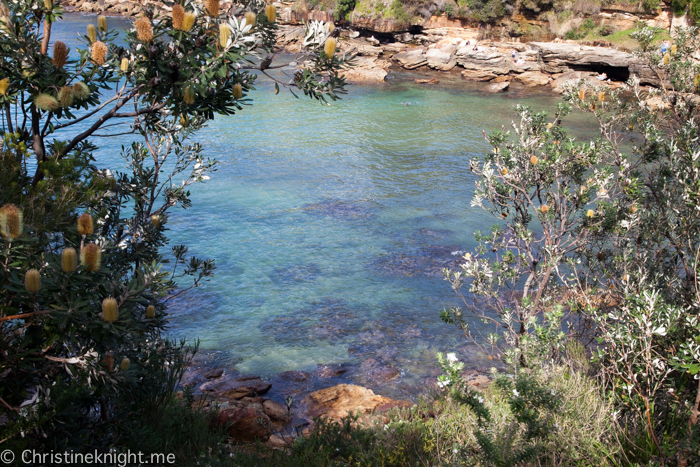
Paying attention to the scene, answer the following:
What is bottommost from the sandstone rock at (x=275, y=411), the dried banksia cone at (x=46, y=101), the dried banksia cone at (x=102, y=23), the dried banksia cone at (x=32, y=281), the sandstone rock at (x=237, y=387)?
the sandstone rock at (x=237, y=387)

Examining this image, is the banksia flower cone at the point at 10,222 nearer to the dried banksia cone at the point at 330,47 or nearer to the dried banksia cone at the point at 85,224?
the dried banksia cone at the point at 85,224

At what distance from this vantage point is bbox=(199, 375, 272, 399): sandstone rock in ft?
23.0

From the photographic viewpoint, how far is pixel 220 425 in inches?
201

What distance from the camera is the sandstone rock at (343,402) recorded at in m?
6.70

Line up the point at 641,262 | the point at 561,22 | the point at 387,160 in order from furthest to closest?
1. the point at 561,22
2. the point at 387,160
3. the point at 641,262

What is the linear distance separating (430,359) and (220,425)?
421 cm

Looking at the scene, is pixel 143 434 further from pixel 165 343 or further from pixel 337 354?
pixel 337 354

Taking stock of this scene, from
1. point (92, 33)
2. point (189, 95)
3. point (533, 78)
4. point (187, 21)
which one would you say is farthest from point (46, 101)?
point (533, 78)

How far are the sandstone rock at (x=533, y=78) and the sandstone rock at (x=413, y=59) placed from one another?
653cm

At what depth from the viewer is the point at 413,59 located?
120 ft

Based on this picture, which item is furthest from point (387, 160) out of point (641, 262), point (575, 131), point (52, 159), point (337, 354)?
point (52, 159)

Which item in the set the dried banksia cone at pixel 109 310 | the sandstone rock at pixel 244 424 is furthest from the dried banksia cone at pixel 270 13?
the sandstone rock at pixel 244 424

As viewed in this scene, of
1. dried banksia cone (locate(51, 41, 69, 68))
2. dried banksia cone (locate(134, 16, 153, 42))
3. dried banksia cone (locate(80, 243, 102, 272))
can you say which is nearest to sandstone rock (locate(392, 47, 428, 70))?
dried banksia cone (locate(51, 41, 69, 68))

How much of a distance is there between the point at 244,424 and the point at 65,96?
12.1ft
